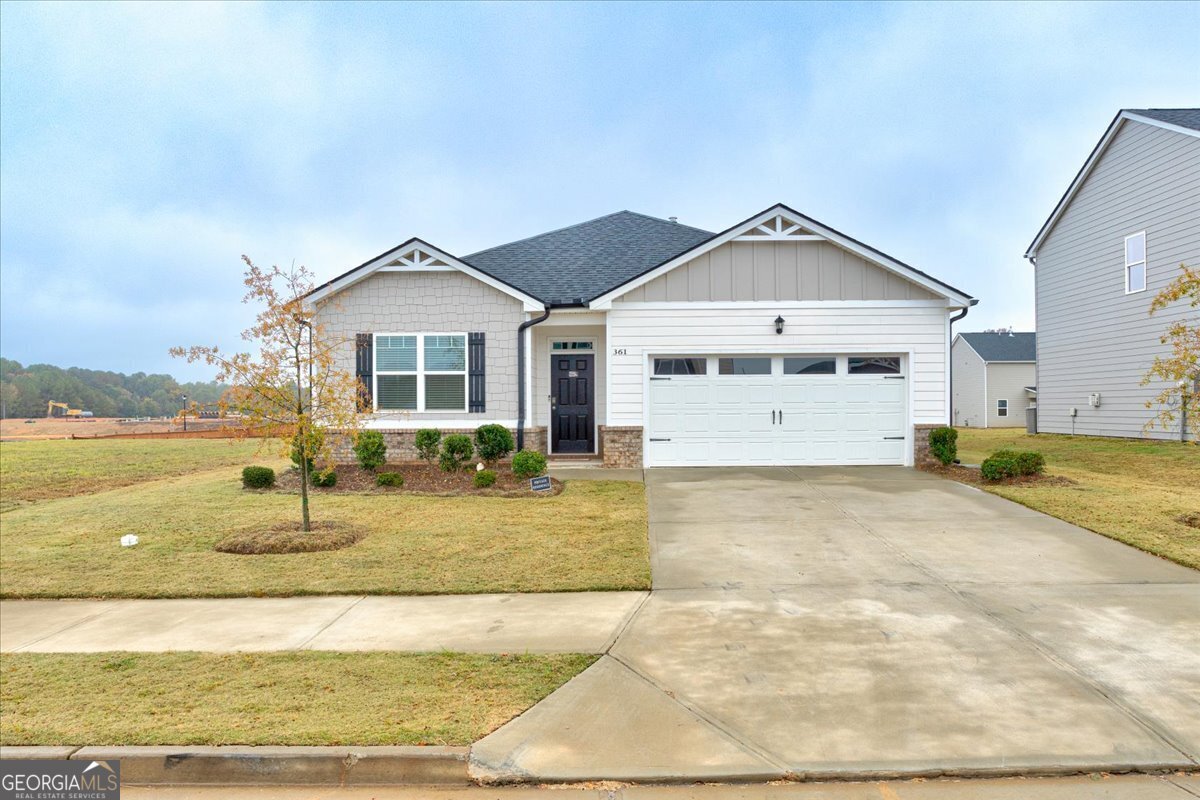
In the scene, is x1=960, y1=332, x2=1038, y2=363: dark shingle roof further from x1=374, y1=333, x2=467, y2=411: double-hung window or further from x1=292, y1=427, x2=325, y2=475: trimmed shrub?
x1=292, y1=427, x2=325, y2=475: trimmed shrub

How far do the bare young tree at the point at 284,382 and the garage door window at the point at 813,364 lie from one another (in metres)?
8.66

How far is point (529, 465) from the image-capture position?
452 inches

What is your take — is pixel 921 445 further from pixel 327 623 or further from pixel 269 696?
pixel 269 696

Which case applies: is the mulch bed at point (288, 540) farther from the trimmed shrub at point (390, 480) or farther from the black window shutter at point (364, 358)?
the black window shutter at point (364, 358)

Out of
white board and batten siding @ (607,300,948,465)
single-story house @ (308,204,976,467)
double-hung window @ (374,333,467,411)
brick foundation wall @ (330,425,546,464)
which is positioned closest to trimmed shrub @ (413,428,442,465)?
brick foundation wall @ (330,425,546,464)

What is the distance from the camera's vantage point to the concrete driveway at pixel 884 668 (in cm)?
326

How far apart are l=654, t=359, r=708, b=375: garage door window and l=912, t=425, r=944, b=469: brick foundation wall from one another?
440 cm

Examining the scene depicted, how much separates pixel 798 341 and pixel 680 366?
95.1 inches

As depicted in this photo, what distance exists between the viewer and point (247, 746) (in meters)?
3.29

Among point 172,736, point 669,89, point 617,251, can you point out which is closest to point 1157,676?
point 172,736

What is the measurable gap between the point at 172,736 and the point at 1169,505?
1155cm

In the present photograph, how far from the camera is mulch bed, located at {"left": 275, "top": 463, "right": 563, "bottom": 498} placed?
36.7 ft

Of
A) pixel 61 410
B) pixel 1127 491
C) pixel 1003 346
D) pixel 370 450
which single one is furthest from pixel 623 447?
pixel 61 410

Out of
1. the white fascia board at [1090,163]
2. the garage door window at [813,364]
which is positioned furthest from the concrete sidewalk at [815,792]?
the white fascia board at [1090,163]
